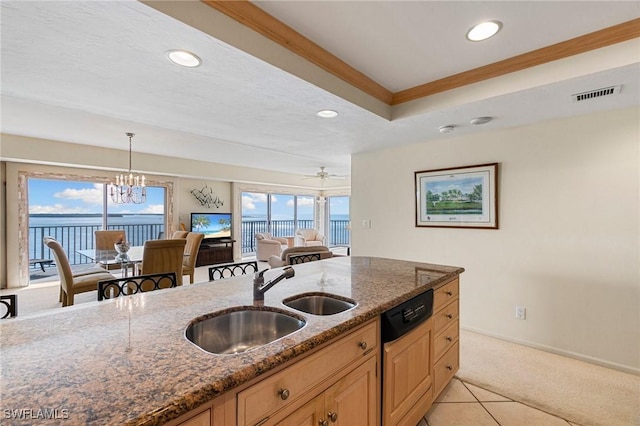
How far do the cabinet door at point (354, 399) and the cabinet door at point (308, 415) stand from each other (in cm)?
3

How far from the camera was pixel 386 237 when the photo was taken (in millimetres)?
4012

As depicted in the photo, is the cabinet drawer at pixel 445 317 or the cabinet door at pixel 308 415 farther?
the cabinet drawer at pixel 445 317

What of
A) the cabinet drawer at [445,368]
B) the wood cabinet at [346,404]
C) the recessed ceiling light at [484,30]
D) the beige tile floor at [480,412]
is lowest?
the beige tile floor at [480,412]

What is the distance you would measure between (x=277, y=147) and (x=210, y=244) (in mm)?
4027

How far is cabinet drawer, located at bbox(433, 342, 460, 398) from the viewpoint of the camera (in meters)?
1.95

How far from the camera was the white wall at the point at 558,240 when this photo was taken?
245cm

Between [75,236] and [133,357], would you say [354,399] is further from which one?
[75,236]

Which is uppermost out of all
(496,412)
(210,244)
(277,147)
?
(277,147)

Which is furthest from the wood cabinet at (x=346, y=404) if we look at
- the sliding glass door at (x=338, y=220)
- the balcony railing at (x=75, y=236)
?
the sliding glass door at (x=338, y=220)

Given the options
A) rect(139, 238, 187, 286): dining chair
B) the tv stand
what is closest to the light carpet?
rect(139, 238, 187, 286): dining chair

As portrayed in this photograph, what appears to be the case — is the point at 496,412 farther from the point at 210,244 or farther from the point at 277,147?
the point at 210,244

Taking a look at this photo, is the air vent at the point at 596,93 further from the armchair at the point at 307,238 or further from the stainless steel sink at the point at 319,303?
the armchair at the point at 307,238

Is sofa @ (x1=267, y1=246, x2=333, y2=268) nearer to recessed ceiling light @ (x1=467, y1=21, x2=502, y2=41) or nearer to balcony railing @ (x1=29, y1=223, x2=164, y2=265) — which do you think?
recessed ceiling light @ (x1=467, y1=21, x2=502, y2=41)

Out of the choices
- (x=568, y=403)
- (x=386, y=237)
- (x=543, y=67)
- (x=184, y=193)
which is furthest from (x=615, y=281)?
(x=184, y=193)
